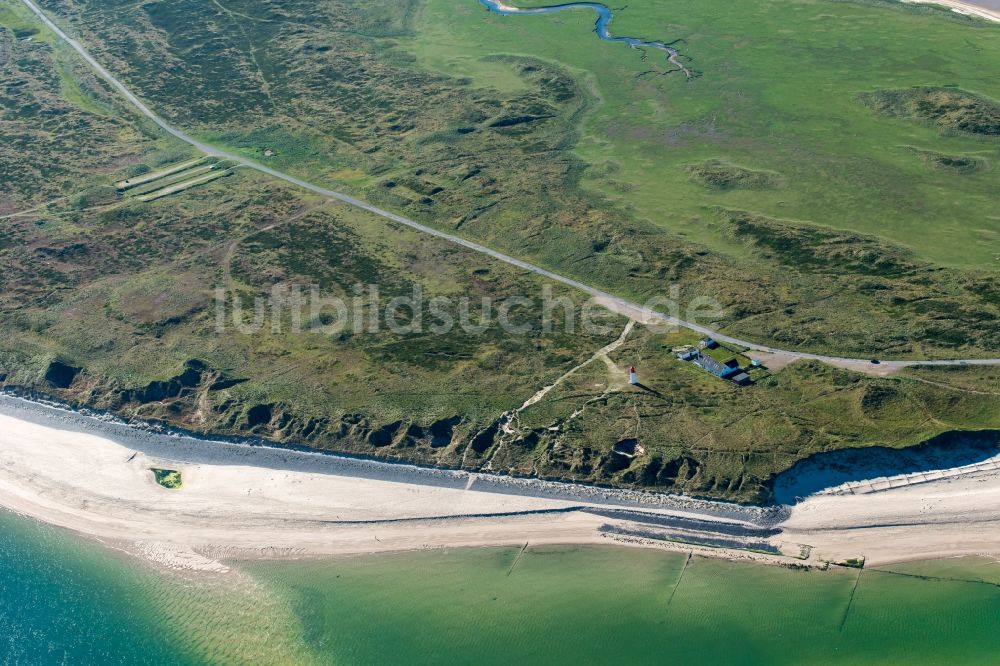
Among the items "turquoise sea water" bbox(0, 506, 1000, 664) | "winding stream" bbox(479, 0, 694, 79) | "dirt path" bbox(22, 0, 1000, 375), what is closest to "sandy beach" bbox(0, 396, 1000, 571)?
"turquoise sea water" bbox(0, 506, 1000, 664)

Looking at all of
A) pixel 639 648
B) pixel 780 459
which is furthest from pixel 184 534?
pixel 780 459

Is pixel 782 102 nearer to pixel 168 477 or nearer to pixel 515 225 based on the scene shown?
pixel 515 225

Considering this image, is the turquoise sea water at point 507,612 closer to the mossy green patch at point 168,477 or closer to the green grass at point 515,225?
the mossy green patch at point 168,477

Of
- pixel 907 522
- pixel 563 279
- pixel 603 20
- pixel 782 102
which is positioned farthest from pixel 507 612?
pixel 603 20

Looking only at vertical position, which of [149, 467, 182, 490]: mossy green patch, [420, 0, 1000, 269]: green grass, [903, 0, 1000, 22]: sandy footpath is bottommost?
[149, 467, 182, 490]: mossy green patch

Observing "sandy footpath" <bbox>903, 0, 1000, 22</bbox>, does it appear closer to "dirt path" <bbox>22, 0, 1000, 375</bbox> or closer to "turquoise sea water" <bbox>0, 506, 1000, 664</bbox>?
"dirt path" <bbox>22, 0, 1000, 375</bbox>

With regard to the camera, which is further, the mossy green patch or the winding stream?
the winding stream

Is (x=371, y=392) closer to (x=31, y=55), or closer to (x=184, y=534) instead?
(x=184, y=534)
